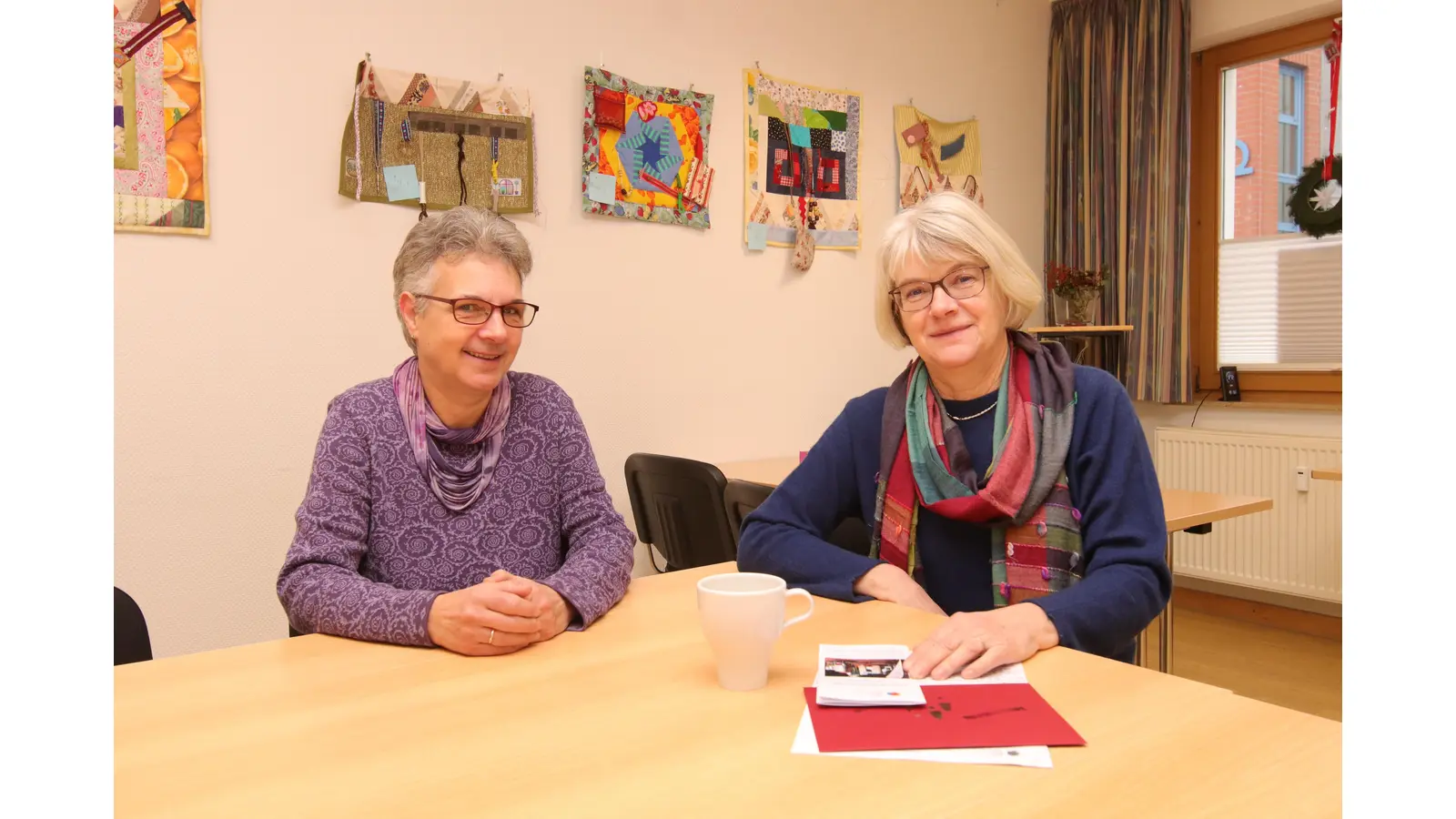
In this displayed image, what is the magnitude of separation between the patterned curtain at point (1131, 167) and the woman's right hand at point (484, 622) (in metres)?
4.00

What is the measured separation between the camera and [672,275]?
354cm

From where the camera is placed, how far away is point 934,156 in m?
4.38

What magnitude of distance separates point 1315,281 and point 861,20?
2228 mm

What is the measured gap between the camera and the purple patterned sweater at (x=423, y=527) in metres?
1.27

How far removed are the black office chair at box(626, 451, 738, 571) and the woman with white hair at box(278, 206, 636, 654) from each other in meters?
0.91

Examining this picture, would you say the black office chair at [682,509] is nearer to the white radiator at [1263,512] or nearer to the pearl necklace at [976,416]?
the pearl necklace at [976,416]

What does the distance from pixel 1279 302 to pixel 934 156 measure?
5.43 feet

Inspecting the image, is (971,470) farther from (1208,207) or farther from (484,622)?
(1208,207)

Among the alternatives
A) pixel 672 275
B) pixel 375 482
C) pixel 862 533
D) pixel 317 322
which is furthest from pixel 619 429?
pixel 375 482

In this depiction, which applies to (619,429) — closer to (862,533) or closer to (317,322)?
(317,322)

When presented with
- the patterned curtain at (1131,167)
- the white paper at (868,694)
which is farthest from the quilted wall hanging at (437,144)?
the patterned curtain at (1131,167)

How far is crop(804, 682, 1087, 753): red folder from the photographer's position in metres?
0.85
